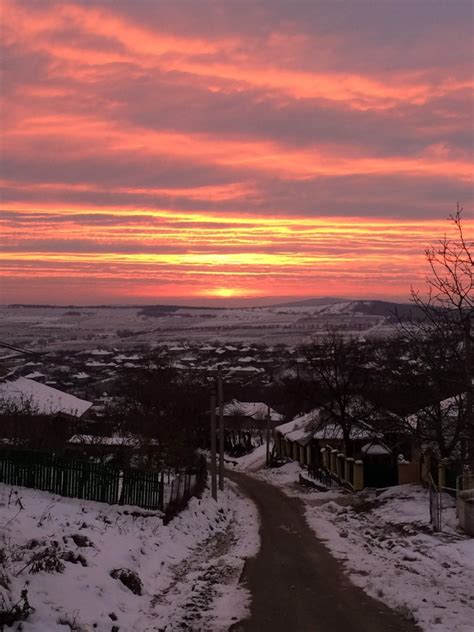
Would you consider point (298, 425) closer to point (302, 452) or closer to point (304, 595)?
point (302, 452)

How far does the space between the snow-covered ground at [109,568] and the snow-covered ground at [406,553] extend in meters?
2.93

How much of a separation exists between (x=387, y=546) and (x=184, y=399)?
31480mm

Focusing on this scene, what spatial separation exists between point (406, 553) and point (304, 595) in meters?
4.90

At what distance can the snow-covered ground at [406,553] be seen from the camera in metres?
12.2

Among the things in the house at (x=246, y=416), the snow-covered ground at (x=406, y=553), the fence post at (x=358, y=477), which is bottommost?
the house at (x=246, y=416)

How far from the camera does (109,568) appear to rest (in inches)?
525

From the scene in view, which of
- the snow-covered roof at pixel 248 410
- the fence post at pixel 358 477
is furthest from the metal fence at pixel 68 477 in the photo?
the snow-covered roof at pixel 248 410

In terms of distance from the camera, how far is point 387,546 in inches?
741

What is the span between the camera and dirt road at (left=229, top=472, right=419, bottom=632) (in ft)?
37.1

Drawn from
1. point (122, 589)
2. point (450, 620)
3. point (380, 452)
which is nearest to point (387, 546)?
point (450, 620)

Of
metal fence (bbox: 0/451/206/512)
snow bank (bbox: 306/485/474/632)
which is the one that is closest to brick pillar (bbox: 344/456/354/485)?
snow bank (bbox: 306/485/474/632)

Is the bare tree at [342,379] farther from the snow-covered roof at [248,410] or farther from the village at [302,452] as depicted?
the snow-covered roof at [248,410]

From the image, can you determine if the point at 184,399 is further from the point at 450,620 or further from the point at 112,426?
the point at 450,620

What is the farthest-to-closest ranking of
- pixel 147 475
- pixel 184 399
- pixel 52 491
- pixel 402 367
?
pixel 184 399 → pixel 402 367 → pixel 147 475 → pixel 52 491
